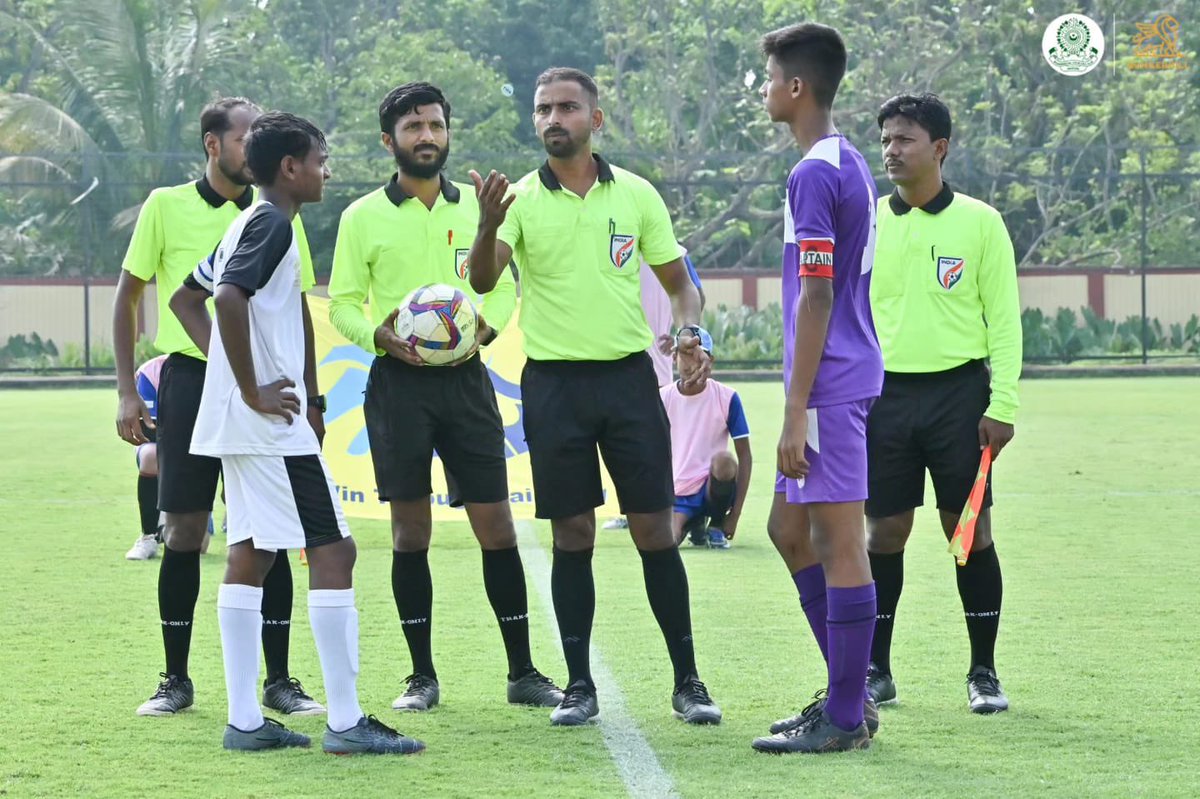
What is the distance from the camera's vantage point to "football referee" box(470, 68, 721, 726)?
6.12m

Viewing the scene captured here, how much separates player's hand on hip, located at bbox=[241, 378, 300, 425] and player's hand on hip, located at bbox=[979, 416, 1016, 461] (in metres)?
2.34

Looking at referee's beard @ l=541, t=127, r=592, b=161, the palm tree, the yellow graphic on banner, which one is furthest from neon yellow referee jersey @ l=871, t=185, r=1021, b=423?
the palm tree

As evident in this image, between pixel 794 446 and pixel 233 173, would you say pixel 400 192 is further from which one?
pixel 794 446

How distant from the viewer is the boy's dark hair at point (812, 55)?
5523mm

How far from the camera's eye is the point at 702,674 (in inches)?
267

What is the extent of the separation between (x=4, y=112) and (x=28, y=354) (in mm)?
7254

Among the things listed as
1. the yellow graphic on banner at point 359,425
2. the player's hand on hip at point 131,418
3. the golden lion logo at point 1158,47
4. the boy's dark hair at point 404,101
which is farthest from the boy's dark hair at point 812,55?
the golden lion logo at point 1158,47

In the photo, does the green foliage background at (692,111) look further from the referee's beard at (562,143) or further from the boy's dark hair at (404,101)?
the referee's beard at (562,143)

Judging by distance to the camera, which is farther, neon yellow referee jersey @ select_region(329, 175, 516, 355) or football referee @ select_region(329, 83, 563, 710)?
neon yellow referee jersey @ select_region(329, 175, 516, 355)

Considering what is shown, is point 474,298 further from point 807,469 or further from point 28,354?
point 28,354

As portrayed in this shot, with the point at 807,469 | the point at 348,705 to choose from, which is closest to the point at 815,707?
the point at 807,469

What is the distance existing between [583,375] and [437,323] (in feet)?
1.78

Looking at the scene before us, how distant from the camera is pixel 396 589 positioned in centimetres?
650

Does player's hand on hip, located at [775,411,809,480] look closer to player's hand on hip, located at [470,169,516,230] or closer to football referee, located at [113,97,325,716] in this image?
player's hand on hip, located at [470,169,516,230]
